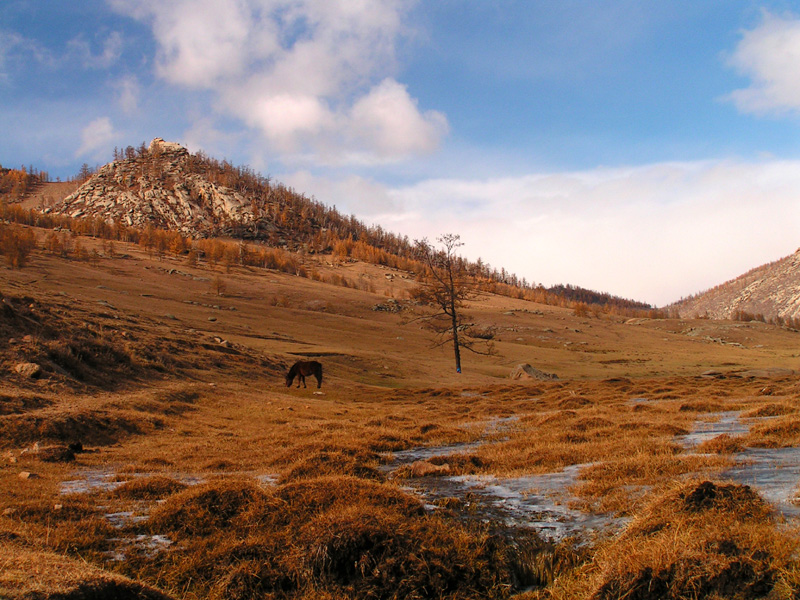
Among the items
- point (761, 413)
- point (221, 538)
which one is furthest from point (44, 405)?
point (761, 413)

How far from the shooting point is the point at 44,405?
18328mm

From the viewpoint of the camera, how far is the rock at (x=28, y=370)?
21312mm

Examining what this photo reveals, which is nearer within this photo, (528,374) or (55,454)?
(55,454)

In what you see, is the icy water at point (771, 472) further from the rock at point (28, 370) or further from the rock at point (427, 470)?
the rock at point (28, 370)

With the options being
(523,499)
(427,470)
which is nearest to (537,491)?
(523,499)

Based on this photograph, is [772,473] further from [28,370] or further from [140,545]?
[28,370]

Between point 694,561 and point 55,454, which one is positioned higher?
point 694,561

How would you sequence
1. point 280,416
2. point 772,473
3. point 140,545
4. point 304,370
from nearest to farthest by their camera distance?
1. point 140,545
2. point 772,473
3. point 280,416
4. point 304,370

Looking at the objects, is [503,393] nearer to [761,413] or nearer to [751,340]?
[761,413]

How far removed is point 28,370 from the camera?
21516mm

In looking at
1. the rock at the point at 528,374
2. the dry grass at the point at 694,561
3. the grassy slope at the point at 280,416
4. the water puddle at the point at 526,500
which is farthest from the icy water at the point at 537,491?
the rock at the point at 528,374

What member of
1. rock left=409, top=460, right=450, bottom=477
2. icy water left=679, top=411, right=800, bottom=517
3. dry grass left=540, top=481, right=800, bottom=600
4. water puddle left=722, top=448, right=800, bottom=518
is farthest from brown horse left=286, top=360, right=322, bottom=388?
dry grass left=540, top=481, right=800, bottom=600

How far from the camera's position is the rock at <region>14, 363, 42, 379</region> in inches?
839

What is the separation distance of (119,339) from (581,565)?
32561 mm
